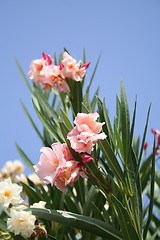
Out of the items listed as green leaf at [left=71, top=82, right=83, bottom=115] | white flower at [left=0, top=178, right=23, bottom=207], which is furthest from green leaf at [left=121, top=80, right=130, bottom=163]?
white flower at [left=0, top=178, right=23, bottom=207]

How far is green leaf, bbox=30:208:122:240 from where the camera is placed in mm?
979

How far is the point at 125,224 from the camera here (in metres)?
1.02

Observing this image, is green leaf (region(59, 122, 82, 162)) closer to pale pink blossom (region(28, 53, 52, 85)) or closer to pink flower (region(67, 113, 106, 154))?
pink flower (region(67, 113, 106, 154))

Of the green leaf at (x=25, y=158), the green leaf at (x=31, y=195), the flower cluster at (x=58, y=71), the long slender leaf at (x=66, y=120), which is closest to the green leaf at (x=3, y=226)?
the green leaf at (x=31, y=195)

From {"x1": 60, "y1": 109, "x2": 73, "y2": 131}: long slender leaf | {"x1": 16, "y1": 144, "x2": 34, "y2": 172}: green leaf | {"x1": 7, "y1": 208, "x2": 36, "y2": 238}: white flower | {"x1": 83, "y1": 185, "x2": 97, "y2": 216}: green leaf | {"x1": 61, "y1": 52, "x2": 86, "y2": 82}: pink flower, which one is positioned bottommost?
{"x1": 83, "y1": 185, "x2": 97, "y2": 216}: green leaf

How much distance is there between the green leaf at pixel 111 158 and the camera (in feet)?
3.42

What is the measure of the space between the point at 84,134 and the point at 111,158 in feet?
0.44

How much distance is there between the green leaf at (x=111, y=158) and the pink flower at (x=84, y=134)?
0.05 m

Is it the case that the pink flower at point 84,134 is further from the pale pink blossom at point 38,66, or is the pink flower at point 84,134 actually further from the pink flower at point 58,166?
the pale pink blossom at point 38,66

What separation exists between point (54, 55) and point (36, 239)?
1002mm

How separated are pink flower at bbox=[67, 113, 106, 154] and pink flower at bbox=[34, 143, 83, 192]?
4 centimetres

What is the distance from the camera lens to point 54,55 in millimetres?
1931

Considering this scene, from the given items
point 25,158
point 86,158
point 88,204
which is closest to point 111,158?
point 86,158

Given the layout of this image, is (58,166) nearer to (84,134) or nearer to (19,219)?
(84,134)
